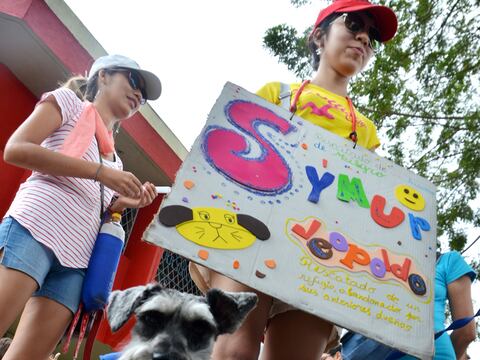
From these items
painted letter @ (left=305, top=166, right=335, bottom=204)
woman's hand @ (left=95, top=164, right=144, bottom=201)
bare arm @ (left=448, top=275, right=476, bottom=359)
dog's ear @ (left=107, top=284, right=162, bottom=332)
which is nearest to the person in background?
bare arm @ (left=448, top=275, right=476, bottom=359)

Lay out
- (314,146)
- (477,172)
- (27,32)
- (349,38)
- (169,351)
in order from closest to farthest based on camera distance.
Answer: (169,351), (314,146), (349,38), (27,32), (477,172)

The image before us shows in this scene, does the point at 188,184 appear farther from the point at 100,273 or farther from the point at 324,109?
the point at 324,109

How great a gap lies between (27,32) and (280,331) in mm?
6061

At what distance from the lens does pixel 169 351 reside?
1.90 meters

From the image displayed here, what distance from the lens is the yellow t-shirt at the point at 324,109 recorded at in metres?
2.83

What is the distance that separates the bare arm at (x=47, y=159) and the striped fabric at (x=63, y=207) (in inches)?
4.4

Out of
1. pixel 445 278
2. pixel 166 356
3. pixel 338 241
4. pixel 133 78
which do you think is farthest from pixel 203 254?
pixel 445 278

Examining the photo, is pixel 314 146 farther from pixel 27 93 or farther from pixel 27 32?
pixel 27 93

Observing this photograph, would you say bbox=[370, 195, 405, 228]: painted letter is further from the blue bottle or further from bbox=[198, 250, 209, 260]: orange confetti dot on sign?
the blue bottle

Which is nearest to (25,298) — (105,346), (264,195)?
(264,195)

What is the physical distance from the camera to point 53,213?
2463 millimetres

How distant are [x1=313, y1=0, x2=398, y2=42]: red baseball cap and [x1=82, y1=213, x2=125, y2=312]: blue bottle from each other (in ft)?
6.28

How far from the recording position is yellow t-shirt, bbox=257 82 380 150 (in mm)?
2834

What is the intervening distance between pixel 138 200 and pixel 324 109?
116 cm
